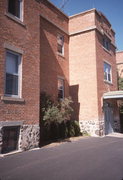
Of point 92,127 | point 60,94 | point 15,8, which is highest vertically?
point 15,8

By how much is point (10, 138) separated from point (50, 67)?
7.16m

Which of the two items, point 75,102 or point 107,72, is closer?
point 75,102

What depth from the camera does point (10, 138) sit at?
8.81 m

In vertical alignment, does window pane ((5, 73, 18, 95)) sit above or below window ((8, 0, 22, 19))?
below

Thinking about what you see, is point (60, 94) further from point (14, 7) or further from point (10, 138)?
point (14, 7)

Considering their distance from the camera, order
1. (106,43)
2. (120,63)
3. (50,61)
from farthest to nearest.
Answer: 1. (120,63)
2. (106,43)
3. (50,61)

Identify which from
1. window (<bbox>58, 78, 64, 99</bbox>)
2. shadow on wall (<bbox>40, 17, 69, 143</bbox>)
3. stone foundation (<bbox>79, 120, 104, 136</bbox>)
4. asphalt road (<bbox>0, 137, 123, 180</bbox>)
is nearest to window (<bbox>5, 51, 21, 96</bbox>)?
asphalt road (<bbox>0, 137, 123, 180</bbox>)

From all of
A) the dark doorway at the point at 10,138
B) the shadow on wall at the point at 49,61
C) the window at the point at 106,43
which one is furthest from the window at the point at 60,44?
the dark doorway at the point at 10,138

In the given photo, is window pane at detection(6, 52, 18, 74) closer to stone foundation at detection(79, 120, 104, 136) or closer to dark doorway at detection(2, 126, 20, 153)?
dark doorway at detection(2, 126, 20, 153)

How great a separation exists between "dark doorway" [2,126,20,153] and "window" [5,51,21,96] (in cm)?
175

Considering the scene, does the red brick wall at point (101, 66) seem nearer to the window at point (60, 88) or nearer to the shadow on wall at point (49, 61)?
the window at point (60, 88)

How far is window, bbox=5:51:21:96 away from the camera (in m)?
9.07

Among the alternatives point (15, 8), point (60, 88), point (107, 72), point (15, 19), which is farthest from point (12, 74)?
point (107, 72)

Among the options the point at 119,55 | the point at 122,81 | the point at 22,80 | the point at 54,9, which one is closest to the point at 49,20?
the point at 54,9
